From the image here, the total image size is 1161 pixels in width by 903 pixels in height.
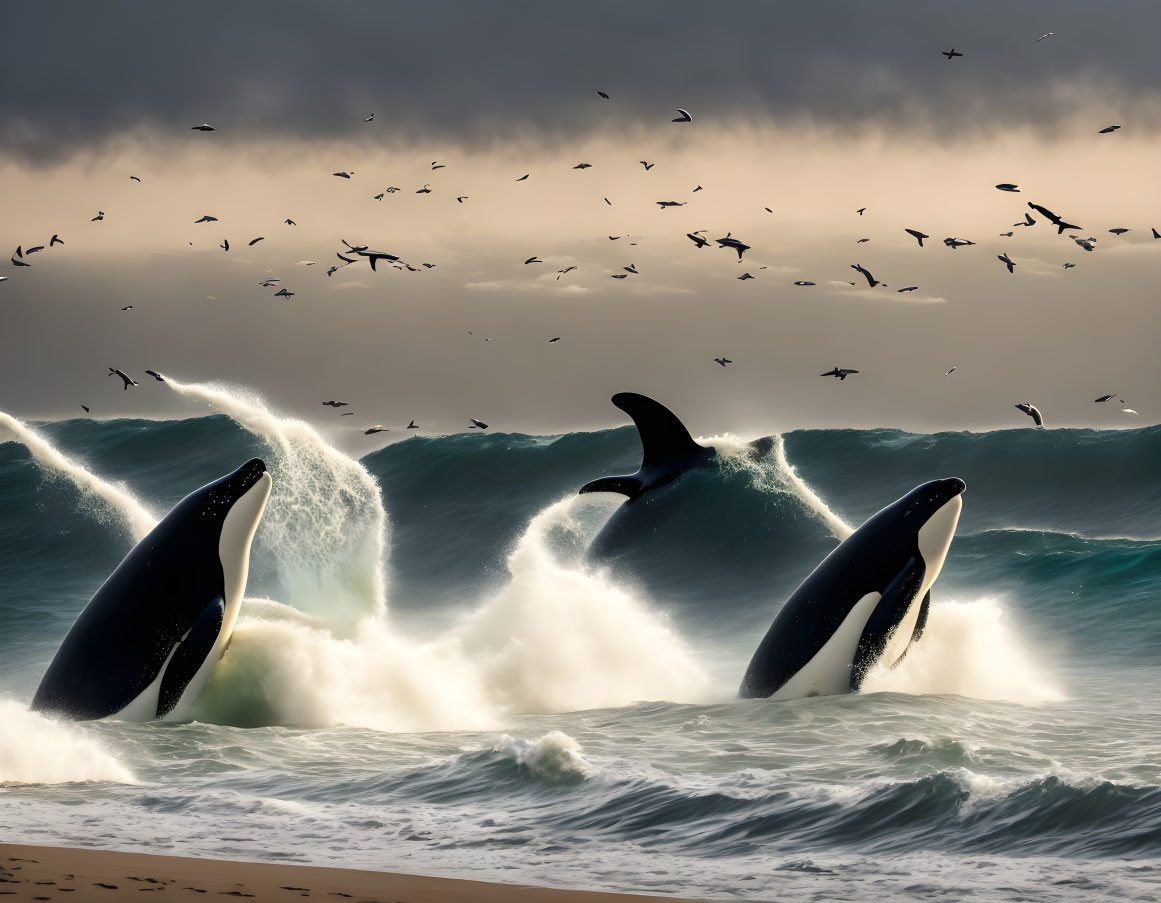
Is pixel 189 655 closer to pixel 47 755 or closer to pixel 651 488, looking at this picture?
pixel 47 755

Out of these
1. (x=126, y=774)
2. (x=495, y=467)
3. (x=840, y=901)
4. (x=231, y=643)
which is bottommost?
(x=840, y=901)

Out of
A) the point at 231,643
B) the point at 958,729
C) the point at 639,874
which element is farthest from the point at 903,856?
the point at 231,643

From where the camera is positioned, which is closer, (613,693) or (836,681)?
Answer: (836,681)

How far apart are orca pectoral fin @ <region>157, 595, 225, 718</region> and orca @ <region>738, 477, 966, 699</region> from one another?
5.96 m

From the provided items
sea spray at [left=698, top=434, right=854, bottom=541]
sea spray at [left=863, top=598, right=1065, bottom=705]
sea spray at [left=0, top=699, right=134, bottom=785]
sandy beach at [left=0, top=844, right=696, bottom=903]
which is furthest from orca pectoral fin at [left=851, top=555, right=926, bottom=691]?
sea spray at [left=698, top=434, right=854, bottom=541]

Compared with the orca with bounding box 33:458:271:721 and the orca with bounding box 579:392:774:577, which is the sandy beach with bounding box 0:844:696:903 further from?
the orca with bounding box 579:392:774:577

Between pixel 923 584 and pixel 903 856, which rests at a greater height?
pixel 923 584

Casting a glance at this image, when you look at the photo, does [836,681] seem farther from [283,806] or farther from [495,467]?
[495,467]

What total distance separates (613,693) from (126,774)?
6295 millimetres

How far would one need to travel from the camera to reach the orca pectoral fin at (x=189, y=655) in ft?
43.9

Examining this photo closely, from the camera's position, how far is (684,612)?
2691cm

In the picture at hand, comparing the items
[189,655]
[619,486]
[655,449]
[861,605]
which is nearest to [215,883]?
[189,655]

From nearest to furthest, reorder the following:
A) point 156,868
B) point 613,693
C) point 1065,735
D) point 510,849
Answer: point 156,868
point 510,849
point 1065,735
point 613,693

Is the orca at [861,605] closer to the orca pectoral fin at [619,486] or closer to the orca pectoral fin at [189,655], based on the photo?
the orca pectoral fin at [189,655]
